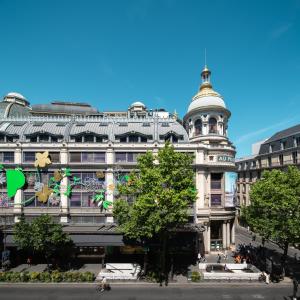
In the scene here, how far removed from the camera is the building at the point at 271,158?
5398 centimetres

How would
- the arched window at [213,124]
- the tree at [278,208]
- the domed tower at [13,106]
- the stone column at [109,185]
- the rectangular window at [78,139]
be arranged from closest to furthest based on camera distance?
1. the tree at [278,208]
2. the stone column at [109,185]
3. the rectangular window at [78,139]
4. the arched window at [213,124]
5. the domed tower at [13,106]

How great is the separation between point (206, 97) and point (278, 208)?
25.3 metres

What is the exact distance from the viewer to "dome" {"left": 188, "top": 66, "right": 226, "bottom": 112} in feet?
151

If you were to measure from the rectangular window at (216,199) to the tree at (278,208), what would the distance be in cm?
830

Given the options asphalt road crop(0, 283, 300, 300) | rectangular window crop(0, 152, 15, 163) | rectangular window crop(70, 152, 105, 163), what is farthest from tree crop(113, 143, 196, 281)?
rectangular window crop(0, 152, 15, 163)

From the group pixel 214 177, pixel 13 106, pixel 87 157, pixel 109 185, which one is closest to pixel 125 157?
pixel 109 185

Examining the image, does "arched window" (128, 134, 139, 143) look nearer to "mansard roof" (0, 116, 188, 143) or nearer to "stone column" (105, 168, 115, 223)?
"mansard roof" (0, 116, 188, 143)

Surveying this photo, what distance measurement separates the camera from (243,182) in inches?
2901

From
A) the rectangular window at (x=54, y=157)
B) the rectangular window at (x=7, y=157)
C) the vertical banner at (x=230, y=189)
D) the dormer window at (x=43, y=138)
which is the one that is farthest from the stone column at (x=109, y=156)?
the vertical banner at (x=230, y=189)

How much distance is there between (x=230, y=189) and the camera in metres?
42.1

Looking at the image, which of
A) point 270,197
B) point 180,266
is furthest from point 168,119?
point 180,266

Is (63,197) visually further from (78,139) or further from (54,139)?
(54,139)

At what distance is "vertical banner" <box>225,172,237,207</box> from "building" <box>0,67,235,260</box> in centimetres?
19

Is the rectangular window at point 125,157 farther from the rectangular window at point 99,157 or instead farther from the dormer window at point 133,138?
the dormer window at point 133,138
